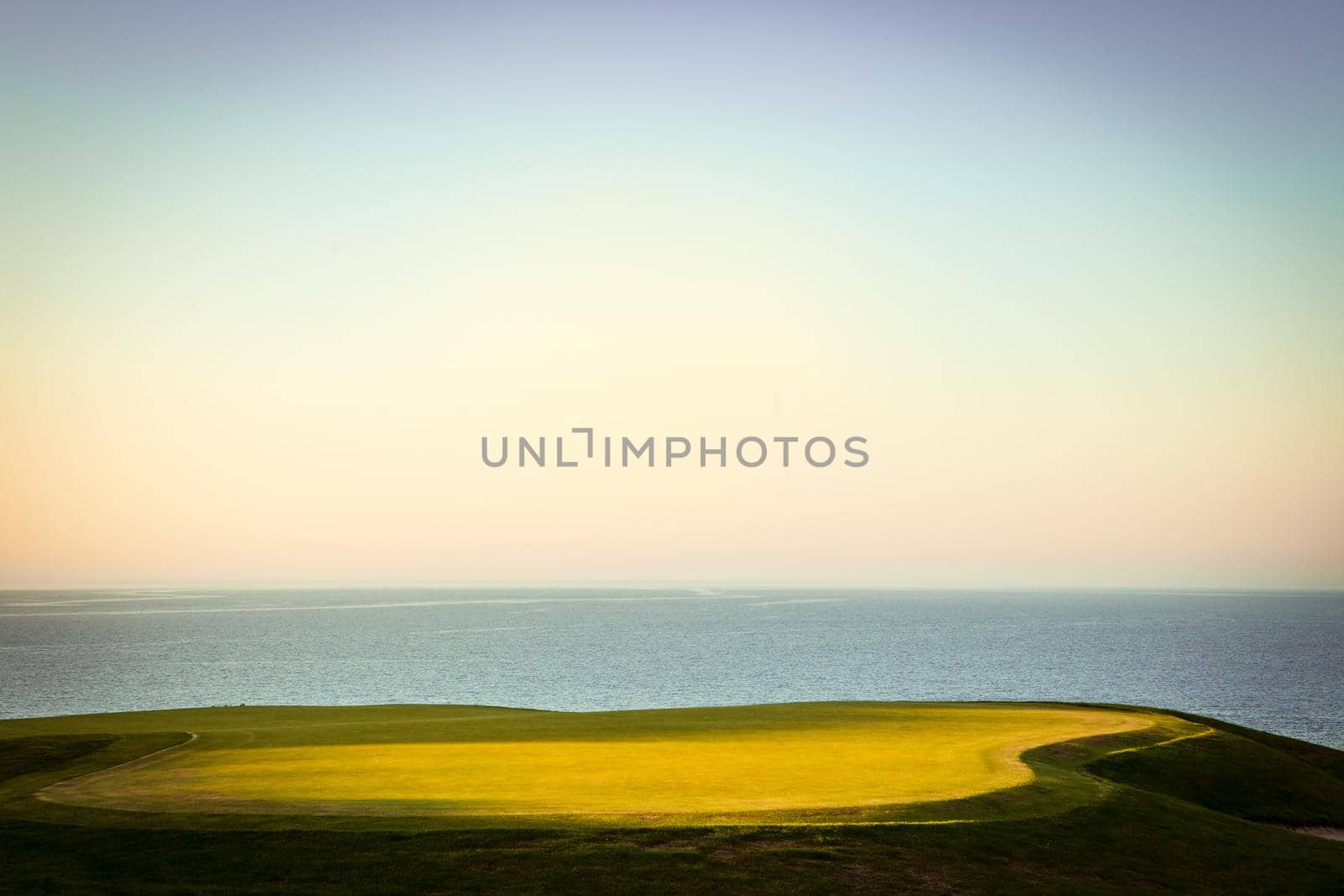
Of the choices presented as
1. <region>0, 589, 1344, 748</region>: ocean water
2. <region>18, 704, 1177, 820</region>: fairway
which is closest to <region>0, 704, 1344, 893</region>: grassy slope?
<region>18, 704, 1177, 820</region>: fairway

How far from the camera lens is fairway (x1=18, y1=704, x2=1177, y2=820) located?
21.1 m

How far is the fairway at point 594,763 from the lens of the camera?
21.1 meters

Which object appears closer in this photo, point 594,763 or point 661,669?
point 594,763

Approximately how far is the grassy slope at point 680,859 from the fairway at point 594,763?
156cm

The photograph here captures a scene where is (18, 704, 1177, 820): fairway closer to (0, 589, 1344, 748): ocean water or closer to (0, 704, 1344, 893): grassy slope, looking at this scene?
(0, 704, 1344, 893): grassy slope

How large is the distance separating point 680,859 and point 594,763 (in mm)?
8787

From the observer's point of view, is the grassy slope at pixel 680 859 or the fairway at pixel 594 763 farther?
the fairway at pixel 594 763

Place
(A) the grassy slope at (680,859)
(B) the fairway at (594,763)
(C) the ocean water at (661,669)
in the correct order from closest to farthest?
1. (A) the grassy slope at (680,859)
2. (B) the fairway at (594,763)
3. (C) the ocean water at (661,669)

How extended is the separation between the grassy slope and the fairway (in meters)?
1.56

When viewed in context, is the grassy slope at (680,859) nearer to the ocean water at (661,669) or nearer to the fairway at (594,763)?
the fairway at (594,763)

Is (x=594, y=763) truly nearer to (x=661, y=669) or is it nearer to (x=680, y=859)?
(x=680, y=859)

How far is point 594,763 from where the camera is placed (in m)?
26.1

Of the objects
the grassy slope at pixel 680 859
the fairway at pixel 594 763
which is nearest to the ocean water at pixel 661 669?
the fairway at pixel 594 763

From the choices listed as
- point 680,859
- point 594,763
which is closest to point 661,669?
point 594,763
